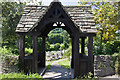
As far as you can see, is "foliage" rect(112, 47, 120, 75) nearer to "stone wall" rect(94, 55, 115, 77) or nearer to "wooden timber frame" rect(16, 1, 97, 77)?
"stone wall" rect(94, 55, 115, 77)

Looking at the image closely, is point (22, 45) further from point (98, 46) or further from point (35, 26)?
point (98, 46)

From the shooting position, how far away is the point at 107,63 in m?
9.56

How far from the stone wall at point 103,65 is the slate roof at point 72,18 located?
3464 millimetres

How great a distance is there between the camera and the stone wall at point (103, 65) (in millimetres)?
9391

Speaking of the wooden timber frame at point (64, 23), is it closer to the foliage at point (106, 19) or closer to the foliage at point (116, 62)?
the foliage at point (116, 62)

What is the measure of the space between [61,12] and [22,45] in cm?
266

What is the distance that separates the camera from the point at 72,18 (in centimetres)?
705

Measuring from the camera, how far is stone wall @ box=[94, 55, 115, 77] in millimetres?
9391

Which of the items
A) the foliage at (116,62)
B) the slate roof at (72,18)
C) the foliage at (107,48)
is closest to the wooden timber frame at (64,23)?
the slate roof at (72,18)

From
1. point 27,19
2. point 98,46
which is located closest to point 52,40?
point 98,46

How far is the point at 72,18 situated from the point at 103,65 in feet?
15.0

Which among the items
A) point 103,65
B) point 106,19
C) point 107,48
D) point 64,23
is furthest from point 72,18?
Answer: point 107,48

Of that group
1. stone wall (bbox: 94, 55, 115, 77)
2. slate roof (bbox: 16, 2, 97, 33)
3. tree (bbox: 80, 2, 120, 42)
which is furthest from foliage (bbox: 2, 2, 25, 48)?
stone wall (bbox: 94, 55, 115, 77)

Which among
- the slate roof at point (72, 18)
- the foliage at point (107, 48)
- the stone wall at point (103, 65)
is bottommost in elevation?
the stone wall at point (103, 65)
